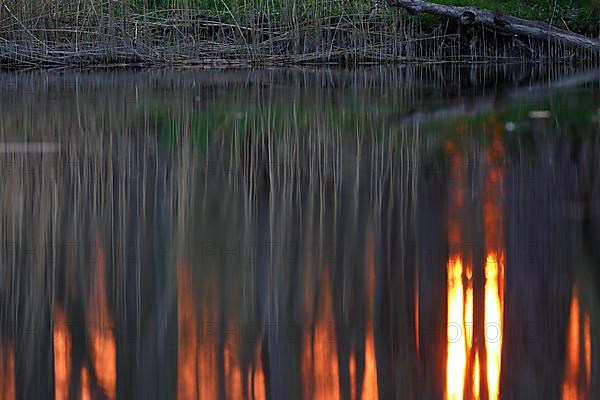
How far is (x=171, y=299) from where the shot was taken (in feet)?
12.2

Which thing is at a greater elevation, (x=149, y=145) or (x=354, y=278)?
(x=149, y=145)

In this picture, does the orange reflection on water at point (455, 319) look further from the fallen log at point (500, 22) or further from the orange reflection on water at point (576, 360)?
the fallen log at point (500, 22)

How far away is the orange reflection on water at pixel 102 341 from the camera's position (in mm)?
3029

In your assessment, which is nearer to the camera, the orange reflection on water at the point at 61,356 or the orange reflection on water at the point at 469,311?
the orange reflection on water at the point at 61,356

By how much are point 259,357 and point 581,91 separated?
7.86 metres

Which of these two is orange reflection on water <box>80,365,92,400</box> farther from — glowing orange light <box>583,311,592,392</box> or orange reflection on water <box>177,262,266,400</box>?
glowing orange light <box>583,311,592,392</box>

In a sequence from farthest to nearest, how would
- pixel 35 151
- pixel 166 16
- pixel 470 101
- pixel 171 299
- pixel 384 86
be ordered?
pixel 166 16
pixel 384 86
pixel 470 101
pixel 35 151
pixel 171 299

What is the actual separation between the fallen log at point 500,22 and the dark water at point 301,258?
5.30 meters

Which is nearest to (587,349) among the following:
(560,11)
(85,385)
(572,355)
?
(572,355)

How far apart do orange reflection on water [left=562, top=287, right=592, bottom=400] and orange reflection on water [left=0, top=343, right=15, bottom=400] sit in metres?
1.17

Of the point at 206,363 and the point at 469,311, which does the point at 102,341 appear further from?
the point at 469,311

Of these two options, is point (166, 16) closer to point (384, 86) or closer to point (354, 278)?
point (384, 86)

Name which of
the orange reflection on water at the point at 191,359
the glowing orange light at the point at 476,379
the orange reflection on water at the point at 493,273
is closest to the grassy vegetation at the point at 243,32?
the orange reflection on water at the point at 493,273

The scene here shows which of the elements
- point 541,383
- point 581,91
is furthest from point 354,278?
point 581,91
